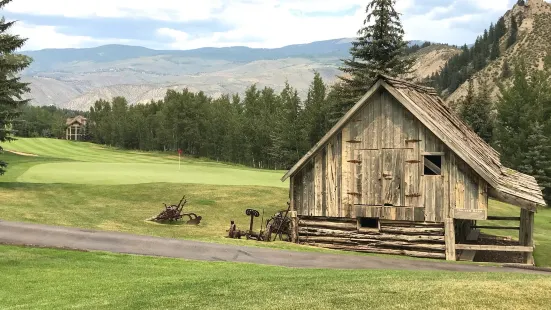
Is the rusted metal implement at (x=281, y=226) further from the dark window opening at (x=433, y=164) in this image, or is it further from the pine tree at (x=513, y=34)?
the pine tree at (x=513, y=34)

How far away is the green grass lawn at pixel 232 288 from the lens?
32.5 ft

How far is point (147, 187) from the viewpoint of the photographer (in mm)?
37594

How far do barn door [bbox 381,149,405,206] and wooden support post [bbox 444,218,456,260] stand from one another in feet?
7.13

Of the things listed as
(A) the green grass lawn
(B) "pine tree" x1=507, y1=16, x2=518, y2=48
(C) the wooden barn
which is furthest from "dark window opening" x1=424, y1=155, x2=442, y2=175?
(B) "pine tree" x1=507, y1=16, x2=518, y2=48

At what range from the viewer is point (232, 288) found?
39.1 feet

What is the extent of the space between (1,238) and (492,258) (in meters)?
22.0

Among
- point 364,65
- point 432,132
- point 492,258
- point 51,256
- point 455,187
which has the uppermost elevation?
point 364,65

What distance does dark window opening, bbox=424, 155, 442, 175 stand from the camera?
2255 cm

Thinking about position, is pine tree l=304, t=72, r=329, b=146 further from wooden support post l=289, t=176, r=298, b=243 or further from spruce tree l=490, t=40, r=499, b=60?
spruce tree l=490, t=40, r=499, b=60

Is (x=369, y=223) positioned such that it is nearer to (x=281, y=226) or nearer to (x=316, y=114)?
(x=281, y=226)

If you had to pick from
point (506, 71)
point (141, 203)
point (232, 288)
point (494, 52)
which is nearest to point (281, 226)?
point (141, 203)

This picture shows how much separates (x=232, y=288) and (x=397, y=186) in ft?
42.7

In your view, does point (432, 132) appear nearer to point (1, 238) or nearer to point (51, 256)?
point (51, 256)

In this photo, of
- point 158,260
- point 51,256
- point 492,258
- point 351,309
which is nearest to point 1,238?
point 51,256
